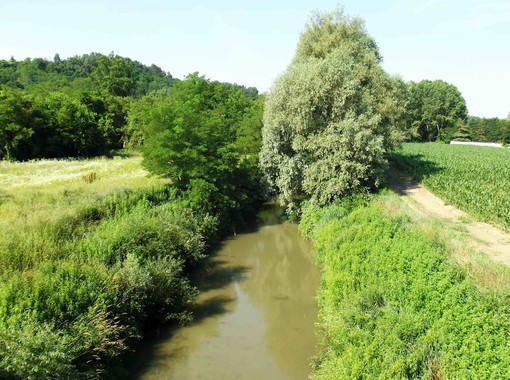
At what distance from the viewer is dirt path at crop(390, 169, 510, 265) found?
54.6ft

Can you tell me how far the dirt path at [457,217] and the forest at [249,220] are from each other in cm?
328

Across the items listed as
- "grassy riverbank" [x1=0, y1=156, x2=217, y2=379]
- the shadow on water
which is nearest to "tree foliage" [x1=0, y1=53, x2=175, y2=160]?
"grassy riverbank" [x1=0, y1=156, x2=217, y2=379]

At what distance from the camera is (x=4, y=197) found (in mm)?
20031

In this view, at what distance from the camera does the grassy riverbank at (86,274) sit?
31.7 feet

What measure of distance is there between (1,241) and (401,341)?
1386cm

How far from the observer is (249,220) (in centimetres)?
3241

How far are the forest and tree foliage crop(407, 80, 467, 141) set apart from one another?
252 ft

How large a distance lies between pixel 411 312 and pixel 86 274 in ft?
35.1

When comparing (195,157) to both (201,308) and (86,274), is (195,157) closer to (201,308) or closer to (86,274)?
(201,308)

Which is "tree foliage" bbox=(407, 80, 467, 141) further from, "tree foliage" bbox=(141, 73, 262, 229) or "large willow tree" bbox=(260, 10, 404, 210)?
"tree foliage" bbox=(141, 73, 262, 229)

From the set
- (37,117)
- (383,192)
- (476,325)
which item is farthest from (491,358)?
(37,117)

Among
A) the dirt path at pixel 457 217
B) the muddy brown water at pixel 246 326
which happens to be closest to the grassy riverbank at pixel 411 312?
the muddy brown water at pixel 246 326

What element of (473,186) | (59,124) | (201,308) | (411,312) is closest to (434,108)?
(473,186)

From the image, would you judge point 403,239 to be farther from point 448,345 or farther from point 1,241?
point 1,241
